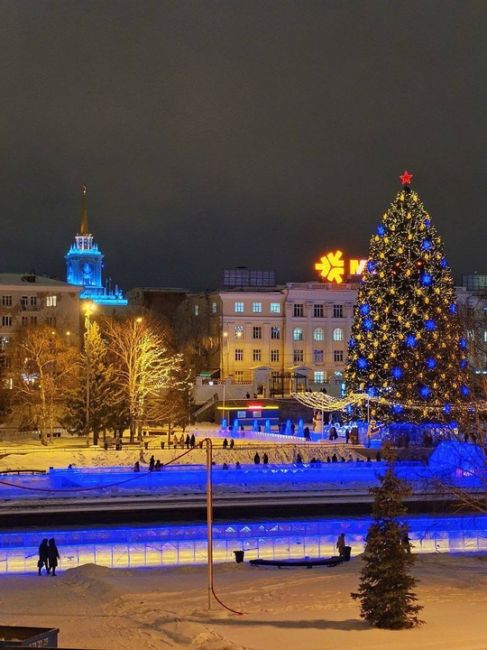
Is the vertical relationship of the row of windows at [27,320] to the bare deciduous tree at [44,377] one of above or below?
above

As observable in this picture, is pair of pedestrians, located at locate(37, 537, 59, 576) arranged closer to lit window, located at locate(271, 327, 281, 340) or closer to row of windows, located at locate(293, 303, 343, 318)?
lit window, located at locate(271, 327, 281, 340)

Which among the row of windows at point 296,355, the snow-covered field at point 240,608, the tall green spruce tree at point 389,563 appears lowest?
the snow-covered field at point 240,608

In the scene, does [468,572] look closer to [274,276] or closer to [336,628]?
[336,628]

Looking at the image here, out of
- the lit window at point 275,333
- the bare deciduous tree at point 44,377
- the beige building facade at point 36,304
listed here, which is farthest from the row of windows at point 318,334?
the bare deciduous tree at point 44,377

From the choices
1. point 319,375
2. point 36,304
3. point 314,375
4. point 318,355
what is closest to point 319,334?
point 318,355

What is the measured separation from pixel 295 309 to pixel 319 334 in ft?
11.6

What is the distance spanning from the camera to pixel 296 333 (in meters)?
97.3

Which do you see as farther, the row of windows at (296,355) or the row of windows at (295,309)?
the row of windows at (295,309)

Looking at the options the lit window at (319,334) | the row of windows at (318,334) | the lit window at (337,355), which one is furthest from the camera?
the lit window at (319,334)

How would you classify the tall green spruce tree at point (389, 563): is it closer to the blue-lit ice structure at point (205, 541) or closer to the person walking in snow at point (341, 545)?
the person walking in snow at point (341, 545)

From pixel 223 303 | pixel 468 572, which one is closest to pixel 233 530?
pixel 468 572

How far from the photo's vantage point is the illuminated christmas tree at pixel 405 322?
5566 centimetres

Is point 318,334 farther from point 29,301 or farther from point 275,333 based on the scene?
point 29,301

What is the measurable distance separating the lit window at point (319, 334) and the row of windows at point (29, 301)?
26.2 meters
